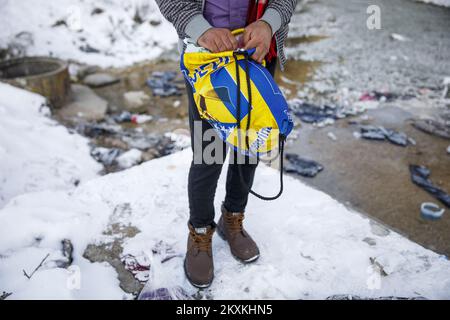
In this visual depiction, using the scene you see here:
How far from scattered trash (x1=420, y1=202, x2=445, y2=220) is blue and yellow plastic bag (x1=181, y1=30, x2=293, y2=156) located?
2.32 metres

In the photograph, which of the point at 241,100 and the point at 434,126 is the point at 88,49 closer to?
the point at 434,126

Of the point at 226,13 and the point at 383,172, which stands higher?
the point at 226,13

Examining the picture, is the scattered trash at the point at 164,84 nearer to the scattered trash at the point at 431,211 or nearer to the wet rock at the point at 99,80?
the wet rock at the point at 99,80

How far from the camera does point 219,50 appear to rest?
1287 mm

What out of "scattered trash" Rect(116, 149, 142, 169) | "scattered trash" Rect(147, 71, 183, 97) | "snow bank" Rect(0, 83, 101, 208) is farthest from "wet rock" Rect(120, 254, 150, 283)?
"scattered trash" Rect(147, 71, 183, 97)

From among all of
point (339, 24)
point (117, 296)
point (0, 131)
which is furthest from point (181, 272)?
point (339, 24)

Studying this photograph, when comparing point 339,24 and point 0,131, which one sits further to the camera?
point 339,24

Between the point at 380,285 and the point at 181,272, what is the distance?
1.08m

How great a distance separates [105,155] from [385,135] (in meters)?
3.60

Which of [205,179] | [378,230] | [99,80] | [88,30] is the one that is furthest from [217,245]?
[88,30]

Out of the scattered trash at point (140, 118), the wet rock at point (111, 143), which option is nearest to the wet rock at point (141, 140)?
the wet rock at point (111, 143)
